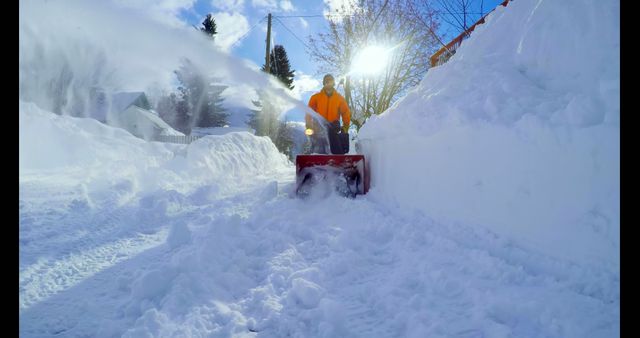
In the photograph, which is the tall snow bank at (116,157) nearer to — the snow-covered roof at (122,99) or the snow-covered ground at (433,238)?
the snow-covered ground at (433,238)

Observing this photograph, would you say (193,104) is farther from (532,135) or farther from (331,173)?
(532,135)

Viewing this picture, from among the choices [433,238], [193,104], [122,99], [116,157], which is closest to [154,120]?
[193,104]

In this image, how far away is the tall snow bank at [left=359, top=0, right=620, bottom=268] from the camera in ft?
5.82

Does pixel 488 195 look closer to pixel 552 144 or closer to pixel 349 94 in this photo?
pixel 552 144

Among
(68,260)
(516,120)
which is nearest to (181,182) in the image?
(68,260)

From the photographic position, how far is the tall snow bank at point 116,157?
565cm

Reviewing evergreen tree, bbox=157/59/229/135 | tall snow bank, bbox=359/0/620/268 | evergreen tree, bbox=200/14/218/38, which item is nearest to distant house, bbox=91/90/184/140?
evergreen tree, bbox=157/59/229/135

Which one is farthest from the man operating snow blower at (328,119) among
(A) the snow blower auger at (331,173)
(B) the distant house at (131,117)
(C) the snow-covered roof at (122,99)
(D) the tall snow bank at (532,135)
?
(C) the snow-covered roof at (122,99)

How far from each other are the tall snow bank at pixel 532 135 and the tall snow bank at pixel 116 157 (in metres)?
3.84

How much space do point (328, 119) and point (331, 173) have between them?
1695mm

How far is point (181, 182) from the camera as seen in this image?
5.87 meters

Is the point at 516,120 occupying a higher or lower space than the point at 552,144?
higher

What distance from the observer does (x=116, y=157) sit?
25.5 feet

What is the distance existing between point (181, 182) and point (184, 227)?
319cm
